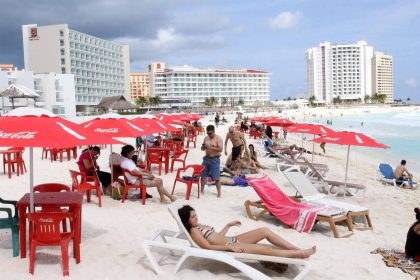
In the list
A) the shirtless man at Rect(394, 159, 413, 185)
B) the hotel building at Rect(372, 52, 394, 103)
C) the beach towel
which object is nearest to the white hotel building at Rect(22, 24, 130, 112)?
the shirtless man at Rect(394, 159, 413, 185)

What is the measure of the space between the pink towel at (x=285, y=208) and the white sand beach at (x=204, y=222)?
0.47 feet

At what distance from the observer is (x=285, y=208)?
20.7 ft

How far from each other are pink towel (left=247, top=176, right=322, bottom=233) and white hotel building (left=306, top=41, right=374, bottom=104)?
172m

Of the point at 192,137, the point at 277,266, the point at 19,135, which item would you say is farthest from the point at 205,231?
the point at 192,137

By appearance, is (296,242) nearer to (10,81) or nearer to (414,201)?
(414,201)

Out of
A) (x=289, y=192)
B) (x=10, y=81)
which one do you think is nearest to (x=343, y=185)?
(x=289, y=192)

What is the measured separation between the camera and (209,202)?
7.73 meters

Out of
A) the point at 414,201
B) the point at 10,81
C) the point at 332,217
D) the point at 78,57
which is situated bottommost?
the point at 414,201

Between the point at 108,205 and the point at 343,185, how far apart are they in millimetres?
4922

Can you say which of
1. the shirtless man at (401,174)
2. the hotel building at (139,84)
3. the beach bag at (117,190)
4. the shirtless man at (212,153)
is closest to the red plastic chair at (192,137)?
the shirtless man at (401,174)

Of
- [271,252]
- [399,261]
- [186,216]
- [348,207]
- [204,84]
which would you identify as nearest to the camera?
[271,252]

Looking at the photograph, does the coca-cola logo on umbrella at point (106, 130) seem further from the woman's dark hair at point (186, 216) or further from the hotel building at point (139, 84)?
the hotel building at point (139, 84)

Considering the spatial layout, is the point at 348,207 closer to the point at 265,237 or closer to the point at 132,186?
the point at 265,237

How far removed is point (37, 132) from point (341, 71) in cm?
18113
